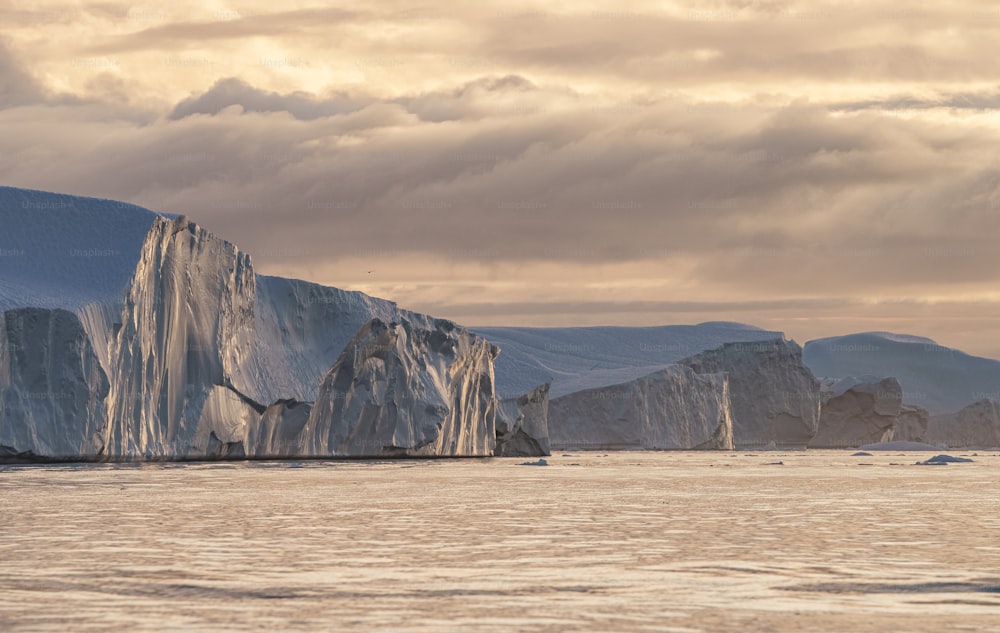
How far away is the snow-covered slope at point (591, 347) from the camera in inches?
3649

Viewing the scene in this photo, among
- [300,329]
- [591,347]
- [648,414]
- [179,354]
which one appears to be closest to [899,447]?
[648,414]

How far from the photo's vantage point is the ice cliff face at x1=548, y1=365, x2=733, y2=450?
242ft

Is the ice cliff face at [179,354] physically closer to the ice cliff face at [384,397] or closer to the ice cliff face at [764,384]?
the ice cliff face at [384,397]

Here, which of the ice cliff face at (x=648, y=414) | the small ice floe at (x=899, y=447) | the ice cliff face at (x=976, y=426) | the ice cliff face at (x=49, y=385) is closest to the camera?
the ice cliff face at (x=49, y=385)

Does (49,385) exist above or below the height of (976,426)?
below

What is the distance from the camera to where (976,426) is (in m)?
109

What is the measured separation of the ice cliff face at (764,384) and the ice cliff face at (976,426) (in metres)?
30.0

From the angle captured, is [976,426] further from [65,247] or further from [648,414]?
[65,247]

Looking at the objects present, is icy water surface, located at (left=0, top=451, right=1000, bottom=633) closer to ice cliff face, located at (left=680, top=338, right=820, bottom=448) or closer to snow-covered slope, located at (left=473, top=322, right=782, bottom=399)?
ice cliff face, located at (left=680, top=338, right=820, bottom=448)

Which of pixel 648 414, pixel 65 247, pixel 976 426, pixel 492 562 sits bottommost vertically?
pixel 492 562

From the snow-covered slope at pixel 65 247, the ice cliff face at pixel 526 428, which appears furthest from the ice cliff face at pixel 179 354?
the ice cliff face at pixel 526 428

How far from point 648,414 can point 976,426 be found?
4625 cm

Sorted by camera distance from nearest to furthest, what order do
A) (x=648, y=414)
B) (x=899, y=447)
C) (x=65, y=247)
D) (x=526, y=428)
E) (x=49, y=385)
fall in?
(x=49, y=385) → (x=65, y=247) → (x=526, y=428) → (x=648, y=414) → (x=899, y=447)

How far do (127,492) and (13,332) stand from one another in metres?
16.0
